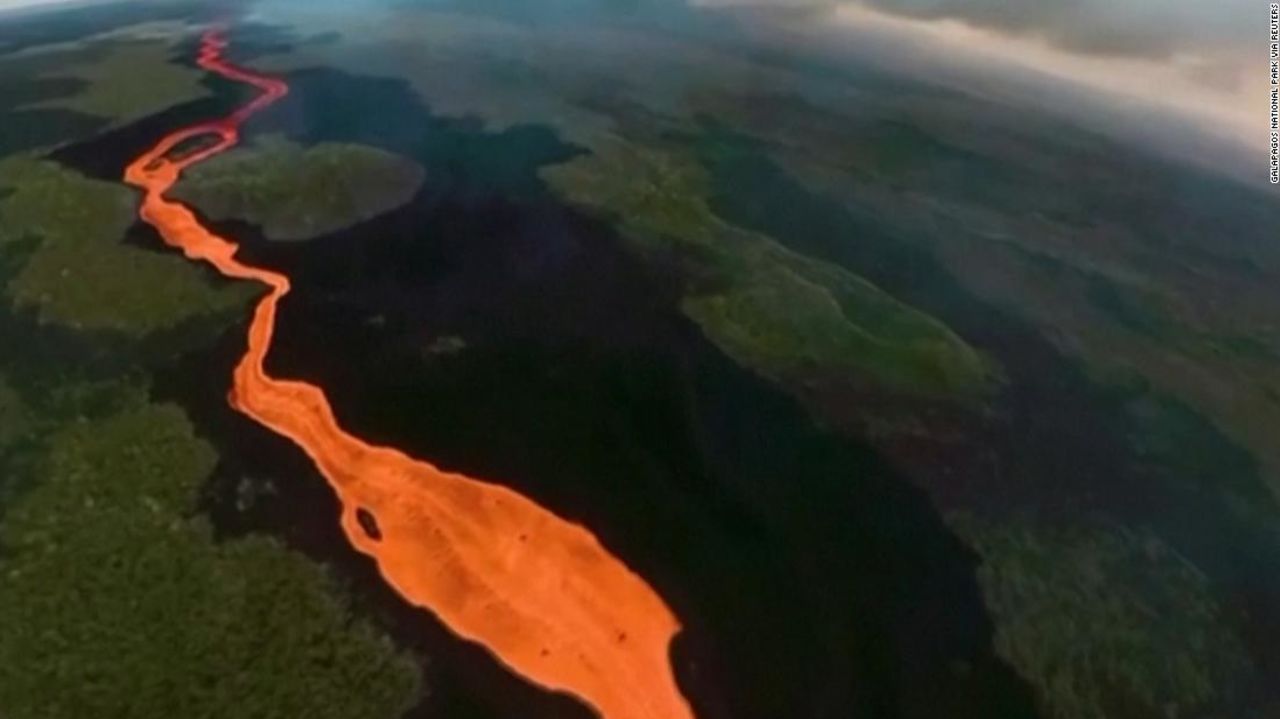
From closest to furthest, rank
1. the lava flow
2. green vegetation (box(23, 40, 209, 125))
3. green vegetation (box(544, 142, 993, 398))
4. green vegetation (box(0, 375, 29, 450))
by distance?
the lava flow, green vegetation (box(0, 375, 29, 450)), green vegetation (box(544, 142, 993, 398)), green vegetation (box(23, 40, 209, 125))

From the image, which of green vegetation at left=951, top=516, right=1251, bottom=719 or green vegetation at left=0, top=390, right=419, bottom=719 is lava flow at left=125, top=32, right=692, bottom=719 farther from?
green vegetation at left=951, top=516, right=1251, bottom=719

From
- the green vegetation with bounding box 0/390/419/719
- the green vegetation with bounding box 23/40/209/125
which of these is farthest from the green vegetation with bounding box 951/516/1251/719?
the green vegetation with bounding box 23/40/209/125

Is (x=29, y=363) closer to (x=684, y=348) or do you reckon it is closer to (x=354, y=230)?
(x=354, y=230)

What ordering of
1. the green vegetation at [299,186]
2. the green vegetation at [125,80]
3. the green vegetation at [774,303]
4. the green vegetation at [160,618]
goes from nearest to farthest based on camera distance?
1. the green vegetation at [160,618]
2. the green vegetation at [774,303]
3. the green vegetation at [299,186]
4. the green vegetation at [125,80]

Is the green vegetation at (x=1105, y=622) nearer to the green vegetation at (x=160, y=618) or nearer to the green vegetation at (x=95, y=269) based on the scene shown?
the green vegetation at (x=160, y=618)

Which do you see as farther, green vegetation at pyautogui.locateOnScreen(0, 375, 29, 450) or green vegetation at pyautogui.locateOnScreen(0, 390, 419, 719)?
green vegetation at pyautogui.locateOnScreen(0, 375, 29, 450)

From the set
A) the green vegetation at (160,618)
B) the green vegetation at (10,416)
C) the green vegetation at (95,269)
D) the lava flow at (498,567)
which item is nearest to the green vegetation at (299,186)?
the green vegetation at (95,269)

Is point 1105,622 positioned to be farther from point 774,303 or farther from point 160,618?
point 160,618
